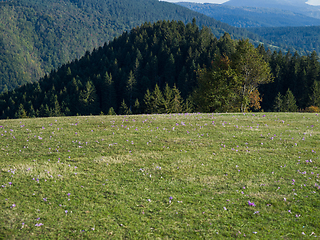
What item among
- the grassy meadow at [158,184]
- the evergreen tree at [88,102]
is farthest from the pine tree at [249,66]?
the evergreen tree at [88,102]

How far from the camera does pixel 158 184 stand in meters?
11.7

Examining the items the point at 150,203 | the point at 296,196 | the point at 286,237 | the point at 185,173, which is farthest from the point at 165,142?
the point at 286,237

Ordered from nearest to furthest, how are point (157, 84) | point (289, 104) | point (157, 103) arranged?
point (157, 103) < point (289, 104) < point (157, 84)

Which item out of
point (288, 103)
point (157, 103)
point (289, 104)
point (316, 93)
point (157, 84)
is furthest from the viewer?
point (157, 84)

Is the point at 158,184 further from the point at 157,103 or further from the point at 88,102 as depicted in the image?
the point at 88,102

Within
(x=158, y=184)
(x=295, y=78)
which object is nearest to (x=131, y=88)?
(x=295, y=78)

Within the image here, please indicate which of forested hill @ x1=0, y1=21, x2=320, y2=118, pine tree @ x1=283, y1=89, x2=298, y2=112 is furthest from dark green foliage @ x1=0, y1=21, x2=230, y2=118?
pine tree @ x1=283, y1=89, x2=298, y2=112

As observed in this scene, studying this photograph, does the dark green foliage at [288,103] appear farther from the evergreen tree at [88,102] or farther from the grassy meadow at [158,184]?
the evergreen tree at [88,102]

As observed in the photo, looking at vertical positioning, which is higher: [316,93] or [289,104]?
[316,93]

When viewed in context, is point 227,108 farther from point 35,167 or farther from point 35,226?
point 35,226

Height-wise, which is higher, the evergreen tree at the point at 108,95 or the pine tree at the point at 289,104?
the pine tree at the point at 289,104

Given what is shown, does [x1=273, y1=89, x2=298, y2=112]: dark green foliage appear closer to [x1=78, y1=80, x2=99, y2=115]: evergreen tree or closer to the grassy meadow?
the grassy meadow

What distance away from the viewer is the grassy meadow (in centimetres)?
866

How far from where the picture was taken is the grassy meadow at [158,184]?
28.4 feet
